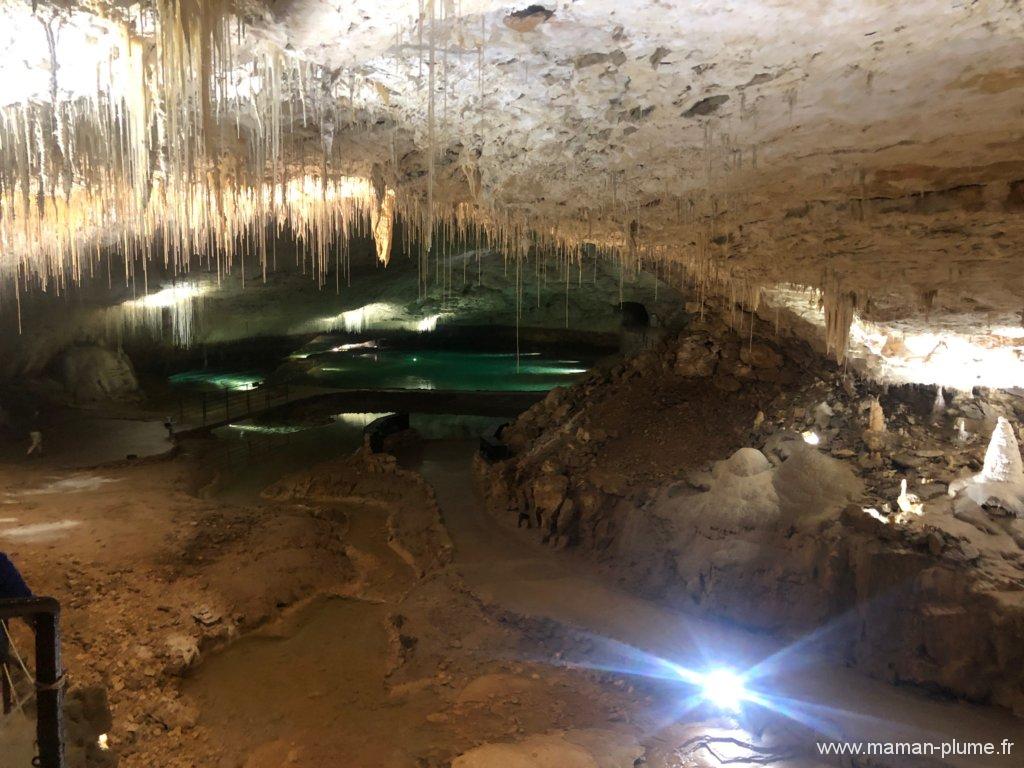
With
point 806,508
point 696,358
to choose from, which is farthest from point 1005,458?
point 696,358

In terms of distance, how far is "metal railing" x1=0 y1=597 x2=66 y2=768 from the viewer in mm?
2309

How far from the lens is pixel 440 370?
68.3 ft

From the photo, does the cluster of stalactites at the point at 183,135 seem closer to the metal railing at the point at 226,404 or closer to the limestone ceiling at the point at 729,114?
the limestone ceiling at the point at 729,114

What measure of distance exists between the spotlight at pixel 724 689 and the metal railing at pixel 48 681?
5.24 m

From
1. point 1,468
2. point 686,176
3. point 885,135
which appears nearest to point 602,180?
point 686,176

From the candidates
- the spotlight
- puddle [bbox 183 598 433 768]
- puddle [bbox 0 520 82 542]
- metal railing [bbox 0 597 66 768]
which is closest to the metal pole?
metal railing [bbox 0 597 66 768]

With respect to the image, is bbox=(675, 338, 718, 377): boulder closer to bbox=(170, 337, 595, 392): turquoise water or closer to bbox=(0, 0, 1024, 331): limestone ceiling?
bbox=(0, 0, 1024, 331): limestone ceiling

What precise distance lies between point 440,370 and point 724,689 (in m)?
15.7

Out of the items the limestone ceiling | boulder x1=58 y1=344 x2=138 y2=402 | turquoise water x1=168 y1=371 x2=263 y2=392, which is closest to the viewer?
the limestone ceiling

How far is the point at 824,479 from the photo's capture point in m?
7.84

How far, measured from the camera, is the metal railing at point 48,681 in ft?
7.57

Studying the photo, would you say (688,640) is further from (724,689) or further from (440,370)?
(440,370)

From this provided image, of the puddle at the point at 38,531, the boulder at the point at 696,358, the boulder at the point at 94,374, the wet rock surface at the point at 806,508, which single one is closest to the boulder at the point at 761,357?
the wet rock surface at the point at 806,508

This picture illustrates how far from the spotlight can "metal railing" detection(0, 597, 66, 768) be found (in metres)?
5.24
